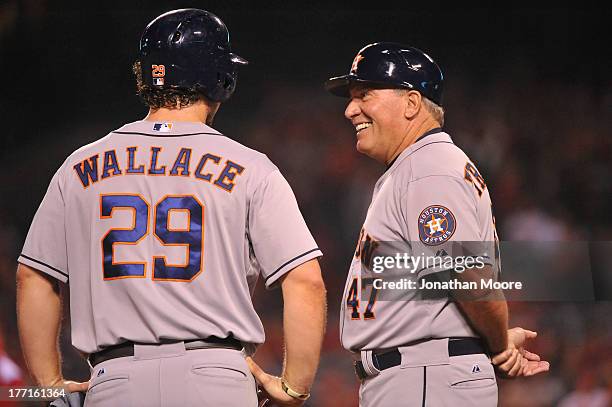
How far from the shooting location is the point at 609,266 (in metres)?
4.73

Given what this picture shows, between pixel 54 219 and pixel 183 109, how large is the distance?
0.43 m

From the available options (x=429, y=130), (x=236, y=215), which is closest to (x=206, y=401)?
(x=236, y=215)

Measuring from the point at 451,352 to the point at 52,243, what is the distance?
117 centimetres

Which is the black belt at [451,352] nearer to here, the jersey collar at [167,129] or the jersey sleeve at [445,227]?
the jersey sleeve at [445,227]

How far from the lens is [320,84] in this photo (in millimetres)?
5000

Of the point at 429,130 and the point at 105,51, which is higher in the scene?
the point at 105,51

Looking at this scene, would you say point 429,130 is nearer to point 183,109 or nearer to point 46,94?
point 183,109

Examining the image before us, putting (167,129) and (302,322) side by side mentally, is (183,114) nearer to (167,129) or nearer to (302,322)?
(167,129)

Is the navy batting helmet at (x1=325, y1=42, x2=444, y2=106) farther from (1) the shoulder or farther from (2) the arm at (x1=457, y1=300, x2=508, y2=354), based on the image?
(2) the arm at (x1=457, y1=300, x2=508, y2=354)

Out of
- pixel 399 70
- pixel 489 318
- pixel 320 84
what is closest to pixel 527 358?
pixel 489 318

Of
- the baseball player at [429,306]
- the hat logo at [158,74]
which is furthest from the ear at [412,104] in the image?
the hat logo at [158,74]

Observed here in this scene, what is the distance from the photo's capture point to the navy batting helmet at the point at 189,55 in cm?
214

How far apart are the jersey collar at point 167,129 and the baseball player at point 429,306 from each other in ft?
2.36

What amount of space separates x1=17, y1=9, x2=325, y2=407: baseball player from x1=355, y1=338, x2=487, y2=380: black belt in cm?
50
